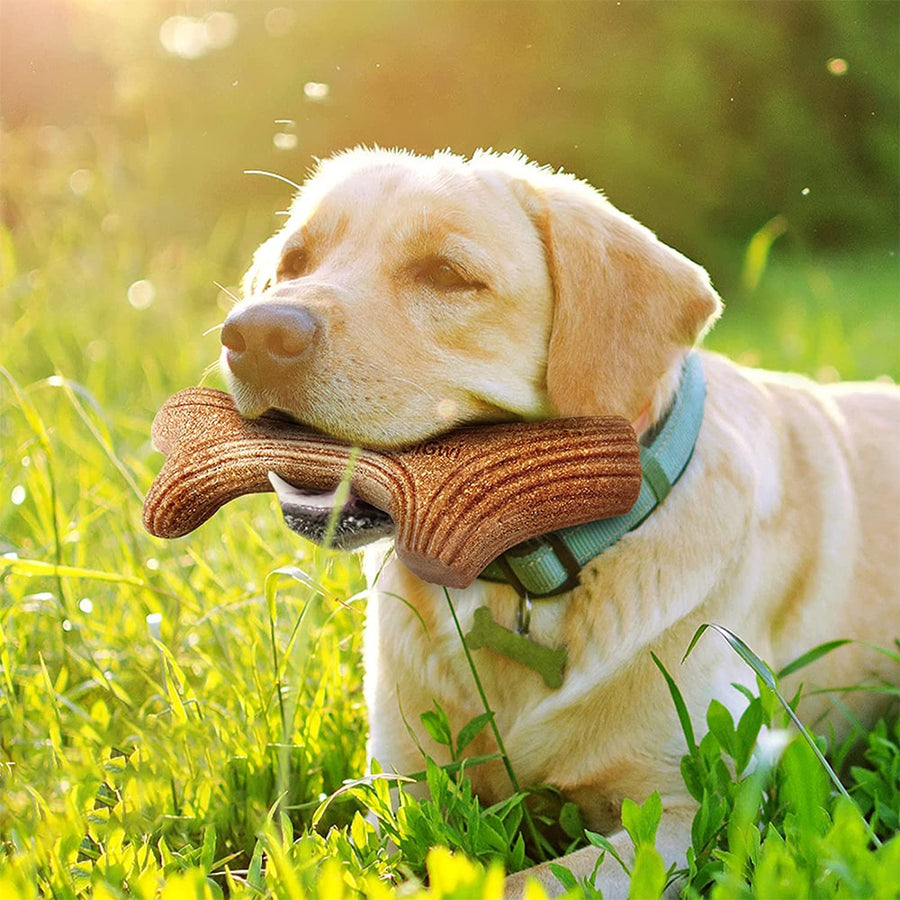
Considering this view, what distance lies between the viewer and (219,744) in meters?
2.47

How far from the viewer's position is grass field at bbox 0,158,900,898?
1.71 metres

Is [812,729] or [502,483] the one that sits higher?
[502,483]

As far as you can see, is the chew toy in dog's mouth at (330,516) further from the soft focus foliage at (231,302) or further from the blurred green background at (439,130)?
the blurred green background at (439,130)

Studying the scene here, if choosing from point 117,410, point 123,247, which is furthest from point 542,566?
point 123,247

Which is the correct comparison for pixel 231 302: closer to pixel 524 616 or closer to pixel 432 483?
pixel 524 616

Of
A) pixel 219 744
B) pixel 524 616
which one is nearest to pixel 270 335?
pixel 524 616

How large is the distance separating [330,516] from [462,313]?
19.0 inches

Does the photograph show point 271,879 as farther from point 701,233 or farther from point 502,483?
Answer: point 701,233

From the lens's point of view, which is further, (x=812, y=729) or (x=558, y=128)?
(x=558, y=128)

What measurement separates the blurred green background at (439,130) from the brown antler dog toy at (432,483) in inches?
93.9

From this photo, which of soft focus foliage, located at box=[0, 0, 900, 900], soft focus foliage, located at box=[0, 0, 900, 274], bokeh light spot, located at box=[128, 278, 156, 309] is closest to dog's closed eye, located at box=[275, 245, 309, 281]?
soft focus foliage, located at box=[0, 0, 900, 900]

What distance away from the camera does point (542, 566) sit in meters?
2.29

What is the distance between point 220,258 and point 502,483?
498 cm

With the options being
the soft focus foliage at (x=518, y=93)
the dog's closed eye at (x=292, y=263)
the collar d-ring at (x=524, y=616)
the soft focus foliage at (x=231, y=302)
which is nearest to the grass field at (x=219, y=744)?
the soft focus foliage at (x=231, y=302)
